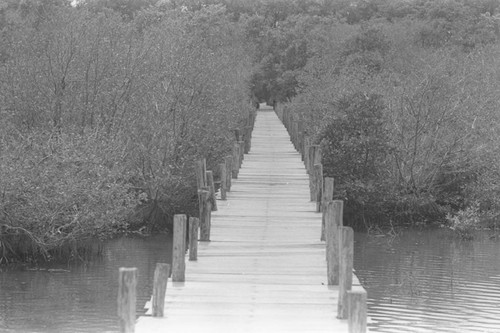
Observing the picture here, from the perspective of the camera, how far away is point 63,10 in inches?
1312

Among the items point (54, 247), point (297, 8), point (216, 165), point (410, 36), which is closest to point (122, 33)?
point (216, 165)

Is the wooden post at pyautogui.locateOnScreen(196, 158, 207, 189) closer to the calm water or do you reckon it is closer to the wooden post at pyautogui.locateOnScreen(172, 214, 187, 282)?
the calm water

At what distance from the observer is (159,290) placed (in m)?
14.9

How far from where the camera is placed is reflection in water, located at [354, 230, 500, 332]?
19.8 metres

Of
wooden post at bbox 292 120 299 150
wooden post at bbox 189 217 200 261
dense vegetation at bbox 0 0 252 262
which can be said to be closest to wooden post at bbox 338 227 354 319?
wooden post at bbox 189 217 200 261

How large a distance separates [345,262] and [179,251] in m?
3.19

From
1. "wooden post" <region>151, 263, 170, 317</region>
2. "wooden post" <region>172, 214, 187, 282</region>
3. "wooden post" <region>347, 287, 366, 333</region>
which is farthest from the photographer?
"wooden post" <region>172, 214, 187, 282</region>

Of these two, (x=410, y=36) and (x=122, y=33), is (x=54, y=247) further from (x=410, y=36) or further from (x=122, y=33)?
(x=410, y=36)

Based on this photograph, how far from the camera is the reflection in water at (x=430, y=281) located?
781 inches

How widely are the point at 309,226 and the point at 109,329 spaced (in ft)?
20.3

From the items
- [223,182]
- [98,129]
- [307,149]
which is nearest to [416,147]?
[307,149]

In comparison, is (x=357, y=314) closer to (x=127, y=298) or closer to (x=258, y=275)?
(x=127, y=298)

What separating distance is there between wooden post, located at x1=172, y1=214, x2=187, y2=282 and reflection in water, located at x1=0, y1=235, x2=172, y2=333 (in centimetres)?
189

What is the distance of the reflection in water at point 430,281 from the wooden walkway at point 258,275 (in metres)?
1.84
